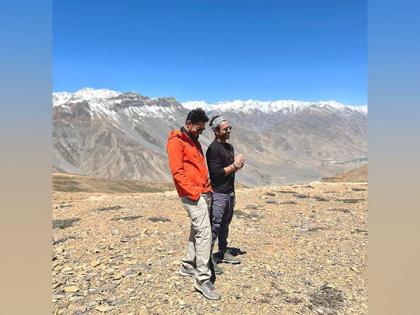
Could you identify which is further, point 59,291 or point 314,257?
point 314,257

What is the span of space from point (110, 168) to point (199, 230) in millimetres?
182401

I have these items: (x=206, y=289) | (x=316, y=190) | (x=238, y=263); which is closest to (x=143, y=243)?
(x=238, y=263)

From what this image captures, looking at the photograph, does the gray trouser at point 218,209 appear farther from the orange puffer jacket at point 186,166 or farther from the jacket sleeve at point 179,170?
the jacket sleeve at point 179,170

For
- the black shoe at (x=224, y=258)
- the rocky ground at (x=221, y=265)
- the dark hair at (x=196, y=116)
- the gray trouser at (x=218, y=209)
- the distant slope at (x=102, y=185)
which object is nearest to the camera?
the dark hair at (x=196, y=116)

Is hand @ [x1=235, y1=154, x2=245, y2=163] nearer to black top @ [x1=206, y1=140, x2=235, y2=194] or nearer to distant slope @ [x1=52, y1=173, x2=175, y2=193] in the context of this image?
black top @ [x1=206, y1=140, x2=235, y2=194]

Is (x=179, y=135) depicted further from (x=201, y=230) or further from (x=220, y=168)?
(x=201, y=230)

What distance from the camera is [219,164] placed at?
6.62 meters

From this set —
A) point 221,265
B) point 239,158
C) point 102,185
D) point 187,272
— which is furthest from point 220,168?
point 102,185

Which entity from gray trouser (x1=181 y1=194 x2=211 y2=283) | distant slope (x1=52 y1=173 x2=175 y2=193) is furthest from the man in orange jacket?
distant slope (x1=52 y1=173 x2=175 y2=193)

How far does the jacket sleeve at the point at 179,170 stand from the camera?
5.82 metres

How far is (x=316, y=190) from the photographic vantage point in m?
21.6

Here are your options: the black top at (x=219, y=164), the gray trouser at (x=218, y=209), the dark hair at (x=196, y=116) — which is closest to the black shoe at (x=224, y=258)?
the gray trouser at (x=218, y=209)

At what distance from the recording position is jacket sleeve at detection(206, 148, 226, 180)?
21.5 feet
